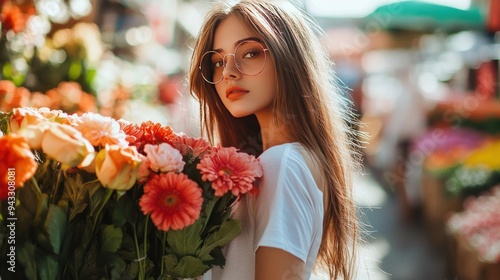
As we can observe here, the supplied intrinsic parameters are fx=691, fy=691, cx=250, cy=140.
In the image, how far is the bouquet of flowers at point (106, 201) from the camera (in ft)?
3.76

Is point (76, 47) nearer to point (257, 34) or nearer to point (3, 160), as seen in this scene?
point (257, 34)

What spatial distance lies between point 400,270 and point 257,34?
12.9ft

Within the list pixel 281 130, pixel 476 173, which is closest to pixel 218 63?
pixel 281 130

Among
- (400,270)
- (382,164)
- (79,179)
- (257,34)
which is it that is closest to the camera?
(79,179)

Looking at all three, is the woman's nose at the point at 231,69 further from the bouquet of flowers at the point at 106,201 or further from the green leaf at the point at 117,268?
the green leaf at the point at 117,268

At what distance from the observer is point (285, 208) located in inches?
55.3

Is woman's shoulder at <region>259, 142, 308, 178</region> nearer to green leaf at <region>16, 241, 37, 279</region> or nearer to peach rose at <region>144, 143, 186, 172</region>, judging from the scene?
peach rose at <region>144, 143, 186, 172</region>

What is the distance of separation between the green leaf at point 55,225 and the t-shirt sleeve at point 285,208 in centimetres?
42

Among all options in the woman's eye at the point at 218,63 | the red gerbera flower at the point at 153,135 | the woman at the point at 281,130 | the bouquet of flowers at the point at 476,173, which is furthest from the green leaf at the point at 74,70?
the bouquet of flowers at the point at 476,173

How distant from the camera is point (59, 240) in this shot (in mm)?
1151

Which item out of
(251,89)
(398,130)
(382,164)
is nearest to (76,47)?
(251,89)

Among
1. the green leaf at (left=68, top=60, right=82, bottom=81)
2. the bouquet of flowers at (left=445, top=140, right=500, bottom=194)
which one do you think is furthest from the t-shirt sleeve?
the bouquet of flowers at (left=445, top=140, right=500, bottom=194)

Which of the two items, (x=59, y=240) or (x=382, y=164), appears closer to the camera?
(x=59, y=240)

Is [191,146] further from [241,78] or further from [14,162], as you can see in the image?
[14,162]
